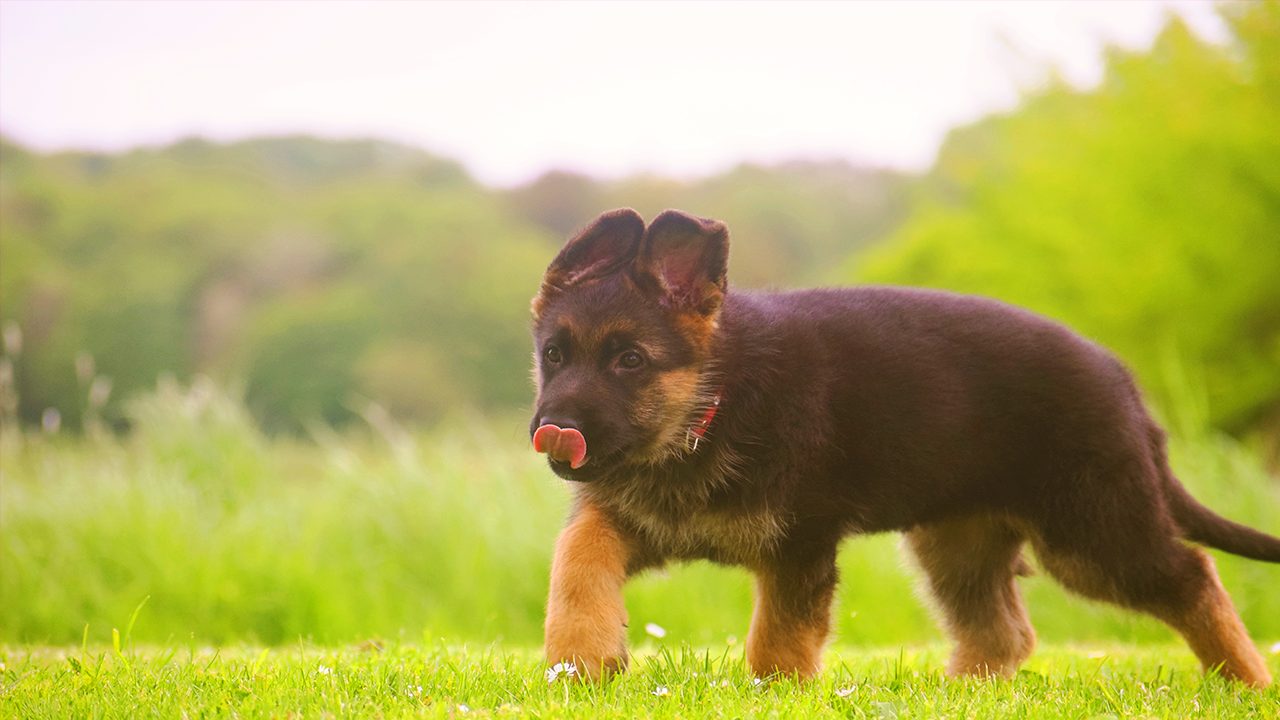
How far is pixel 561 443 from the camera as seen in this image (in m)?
3.60

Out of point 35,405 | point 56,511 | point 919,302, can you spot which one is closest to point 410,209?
point 35,405

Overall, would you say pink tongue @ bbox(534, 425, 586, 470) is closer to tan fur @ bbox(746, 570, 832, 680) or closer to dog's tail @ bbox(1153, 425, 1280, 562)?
tan fur @ bbox(746, 570, 832, 680)

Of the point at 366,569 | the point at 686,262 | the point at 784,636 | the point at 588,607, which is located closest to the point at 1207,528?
the point at 784,636

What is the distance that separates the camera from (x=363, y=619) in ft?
26.0

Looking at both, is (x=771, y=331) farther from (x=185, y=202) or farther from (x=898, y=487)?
(x=185, y=202)

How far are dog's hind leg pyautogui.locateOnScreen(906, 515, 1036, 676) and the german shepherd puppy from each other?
30 centimetres

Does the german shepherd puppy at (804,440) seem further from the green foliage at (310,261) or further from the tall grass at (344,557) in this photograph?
the green foliage at (310,261)

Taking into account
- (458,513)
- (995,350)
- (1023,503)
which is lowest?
(458,513)

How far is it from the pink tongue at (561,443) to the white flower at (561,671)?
707 millimetres

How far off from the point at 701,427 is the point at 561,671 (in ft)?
3.66

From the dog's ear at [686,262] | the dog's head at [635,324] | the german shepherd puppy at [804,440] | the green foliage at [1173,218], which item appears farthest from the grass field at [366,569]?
the green foliage at [1173,218]

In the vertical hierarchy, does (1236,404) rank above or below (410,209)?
below

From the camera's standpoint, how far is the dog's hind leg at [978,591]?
4945mm

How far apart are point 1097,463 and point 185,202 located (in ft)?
91.8
